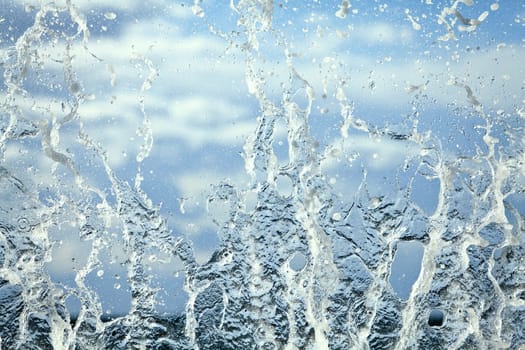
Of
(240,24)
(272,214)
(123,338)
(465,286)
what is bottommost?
(123,338)

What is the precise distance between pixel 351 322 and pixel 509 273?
1.53 metres

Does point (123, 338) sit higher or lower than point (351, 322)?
lower

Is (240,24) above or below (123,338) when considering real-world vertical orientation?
above

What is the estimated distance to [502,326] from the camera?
5.77 meters

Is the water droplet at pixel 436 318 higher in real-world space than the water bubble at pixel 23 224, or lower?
lower

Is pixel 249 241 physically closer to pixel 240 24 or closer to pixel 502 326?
pixel 240 24

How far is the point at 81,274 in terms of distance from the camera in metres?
5.50

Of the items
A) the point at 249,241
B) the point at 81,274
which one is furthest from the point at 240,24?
the point at 81,274

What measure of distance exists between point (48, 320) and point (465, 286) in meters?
3.79

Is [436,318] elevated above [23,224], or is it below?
below

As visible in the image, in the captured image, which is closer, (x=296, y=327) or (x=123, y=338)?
(x=296, y=327)

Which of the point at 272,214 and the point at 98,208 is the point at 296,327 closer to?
the point at 272,214

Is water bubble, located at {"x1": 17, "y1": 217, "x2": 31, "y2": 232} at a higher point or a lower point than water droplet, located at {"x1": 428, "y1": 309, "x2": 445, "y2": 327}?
higher

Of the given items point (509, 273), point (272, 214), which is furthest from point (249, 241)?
point (509, 273)
